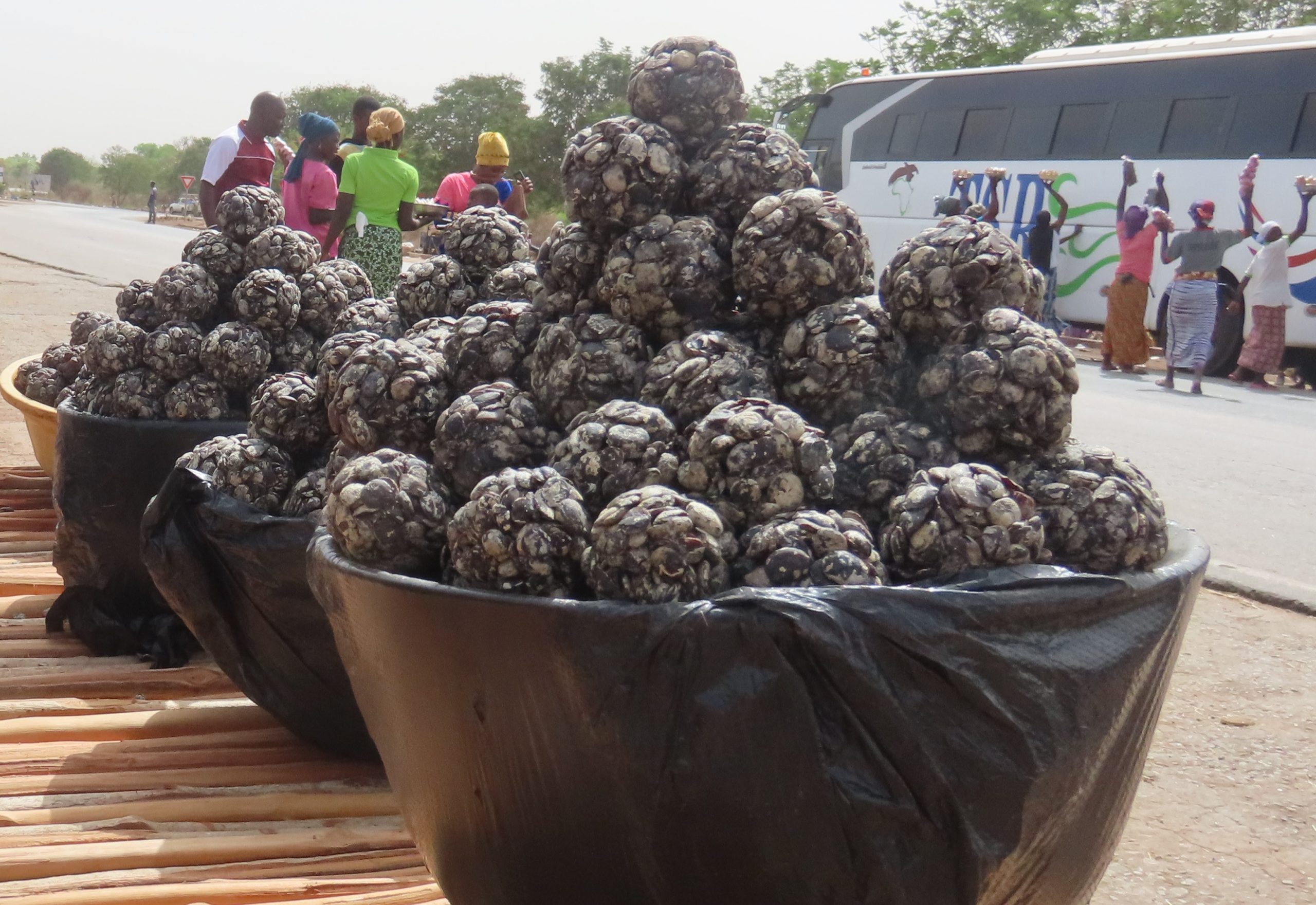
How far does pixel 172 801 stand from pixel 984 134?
15667mm

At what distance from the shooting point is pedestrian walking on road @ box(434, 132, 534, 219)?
695 cm

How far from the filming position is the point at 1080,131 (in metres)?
15.1

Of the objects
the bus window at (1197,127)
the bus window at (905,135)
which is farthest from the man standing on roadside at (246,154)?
the bus window at (905,135)

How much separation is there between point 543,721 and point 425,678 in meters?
0.21

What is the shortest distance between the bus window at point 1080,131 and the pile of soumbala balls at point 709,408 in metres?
13.9

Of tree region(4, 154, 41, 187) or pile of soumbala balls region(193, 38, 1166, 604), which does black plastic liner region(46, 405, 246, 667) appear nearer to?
pile of soumbala balls region(193, 38, 1166, 604)

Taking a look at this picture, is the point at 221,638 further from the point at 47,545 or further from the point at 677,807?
the point at 47,545

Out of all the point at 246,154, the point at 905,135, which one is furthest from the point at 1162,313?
the point at 246,154

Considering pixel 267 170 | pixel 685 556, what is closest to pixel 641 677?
pixel 685 556

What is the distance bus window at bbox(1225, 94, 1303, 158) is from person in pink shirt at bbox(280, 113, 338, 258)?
1024cm

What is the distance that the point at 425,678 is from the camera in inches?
62.8

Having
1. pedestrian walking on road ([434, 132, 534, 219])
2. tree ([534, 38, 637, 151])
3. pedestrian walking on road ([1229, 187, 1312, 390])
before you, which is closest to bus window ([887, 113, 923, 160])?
pedestrian walking on road ([1229, 187, 1312, 390])

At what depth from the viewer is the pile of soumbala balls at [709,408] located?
1.56 metres

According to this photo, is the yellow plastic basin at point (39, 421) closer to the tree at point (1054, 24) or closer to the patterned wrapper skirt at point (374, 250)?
the patterned wrapper skirt at point (374, 250)
